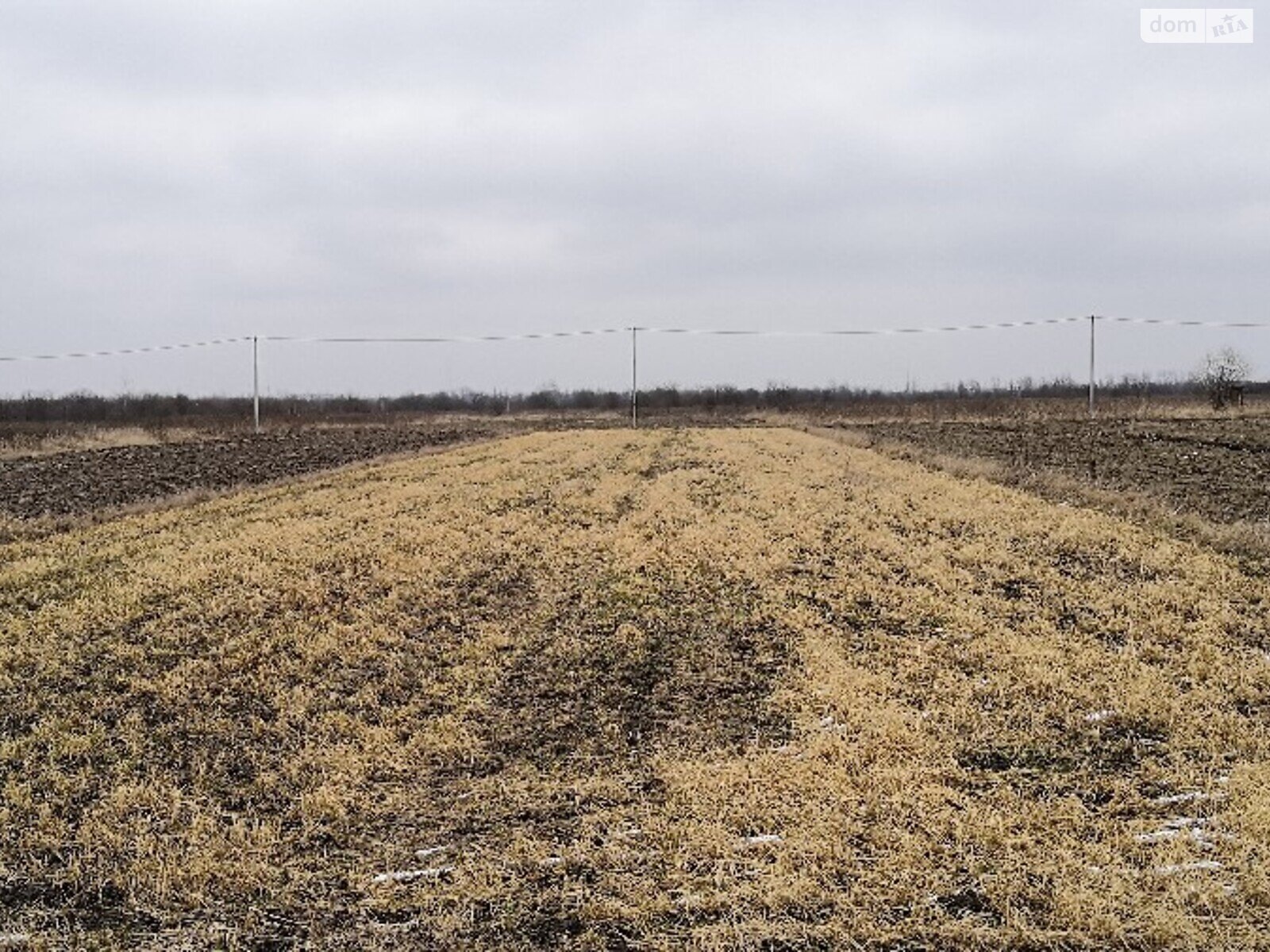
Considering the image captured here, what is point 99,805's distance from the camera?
4984 mm

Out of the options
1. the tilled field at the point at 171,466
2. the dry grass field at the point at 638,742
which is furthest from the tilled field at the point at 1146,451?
the tilled field at the point at 171,466

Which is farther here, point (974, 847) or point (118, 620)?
point (118, 620)

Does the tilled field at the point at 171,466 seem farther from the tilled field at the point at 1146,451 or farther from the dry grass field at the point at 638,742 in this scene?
the tilled field at the point at 1146,451

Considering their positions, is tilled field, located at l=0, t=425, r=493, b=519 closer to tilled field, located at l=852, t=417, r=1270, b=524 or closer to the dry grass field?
the dry grass field

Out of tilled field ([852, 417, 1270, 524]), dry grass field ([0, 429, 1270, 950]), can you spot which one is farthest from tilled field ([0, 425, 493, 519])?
tilled field ([852, 417, 1270, 524])

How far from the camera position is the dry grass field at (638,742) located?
12.5 feet

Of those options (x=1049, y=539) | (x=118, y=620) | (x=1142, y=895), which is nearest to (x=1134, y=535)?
(x=1049, y=539)

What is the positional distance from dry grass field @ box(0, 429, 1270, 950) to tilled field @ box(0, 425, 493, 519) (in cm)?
659

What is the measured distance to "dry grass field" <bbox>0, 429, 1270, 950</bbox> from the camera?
382cm

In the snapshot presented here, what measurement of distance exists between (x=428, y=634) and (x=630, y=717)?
7.27ft

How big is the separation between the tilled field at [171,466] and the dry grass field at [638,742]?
21.6 ft

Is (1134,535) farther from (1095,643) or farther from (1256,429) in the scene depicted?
(1256,429)

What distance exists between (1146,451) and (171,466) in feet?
69.9

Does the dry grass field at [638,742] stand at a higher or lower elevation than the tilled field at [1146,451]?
lower
